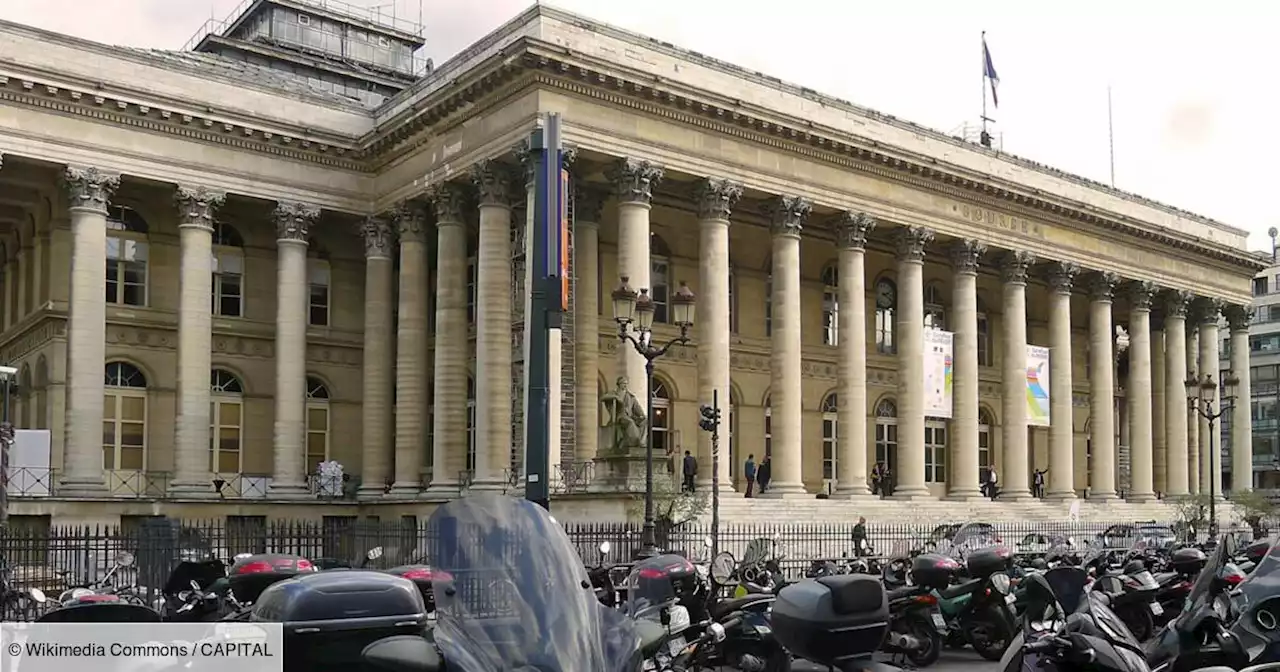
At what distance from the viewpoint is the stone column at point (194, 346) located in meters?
31.4

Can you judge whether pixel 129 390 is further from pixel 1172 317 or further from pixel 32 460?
pixel 1172 317

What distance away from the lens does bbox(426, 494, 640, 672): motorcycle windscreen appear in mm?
4480

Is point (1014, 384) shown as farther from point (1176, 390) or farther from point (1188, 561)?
point (1188, 561)

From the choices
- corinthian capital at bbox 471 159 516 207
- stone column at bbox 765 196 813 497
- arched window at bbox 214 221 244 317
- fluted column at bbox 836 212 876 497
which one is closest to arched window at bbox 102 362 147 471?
arched window at bbox 214 221 244 317

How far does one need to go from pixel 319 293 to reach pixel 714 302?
12.3 metres

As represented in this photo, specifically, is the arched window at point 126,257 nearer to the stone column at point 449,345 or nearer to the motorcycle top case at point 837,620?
the stone column at point 449,345

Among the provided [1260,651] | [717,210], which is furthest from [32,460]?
[1260,651]

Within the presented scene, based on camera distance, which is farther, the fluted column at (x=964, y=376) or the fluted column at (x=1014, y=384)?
the fluted column at (x=1014, y=384)

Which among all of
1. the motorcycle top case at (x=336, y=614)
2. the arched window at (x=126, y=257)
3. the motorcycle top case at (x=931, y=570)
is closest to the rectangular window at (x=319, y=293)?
the arched window at (x=126, y=257)

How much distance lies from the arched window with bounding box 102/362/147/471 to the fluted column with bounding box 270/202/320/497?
3624 mm

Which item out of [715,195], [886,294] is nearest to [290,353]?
[715,195]

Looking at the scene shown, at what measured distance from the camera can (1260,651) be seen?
862cm

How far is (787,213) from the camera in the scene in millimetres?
32844

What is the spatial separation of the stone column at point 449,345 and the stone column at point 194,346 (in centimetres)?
561
